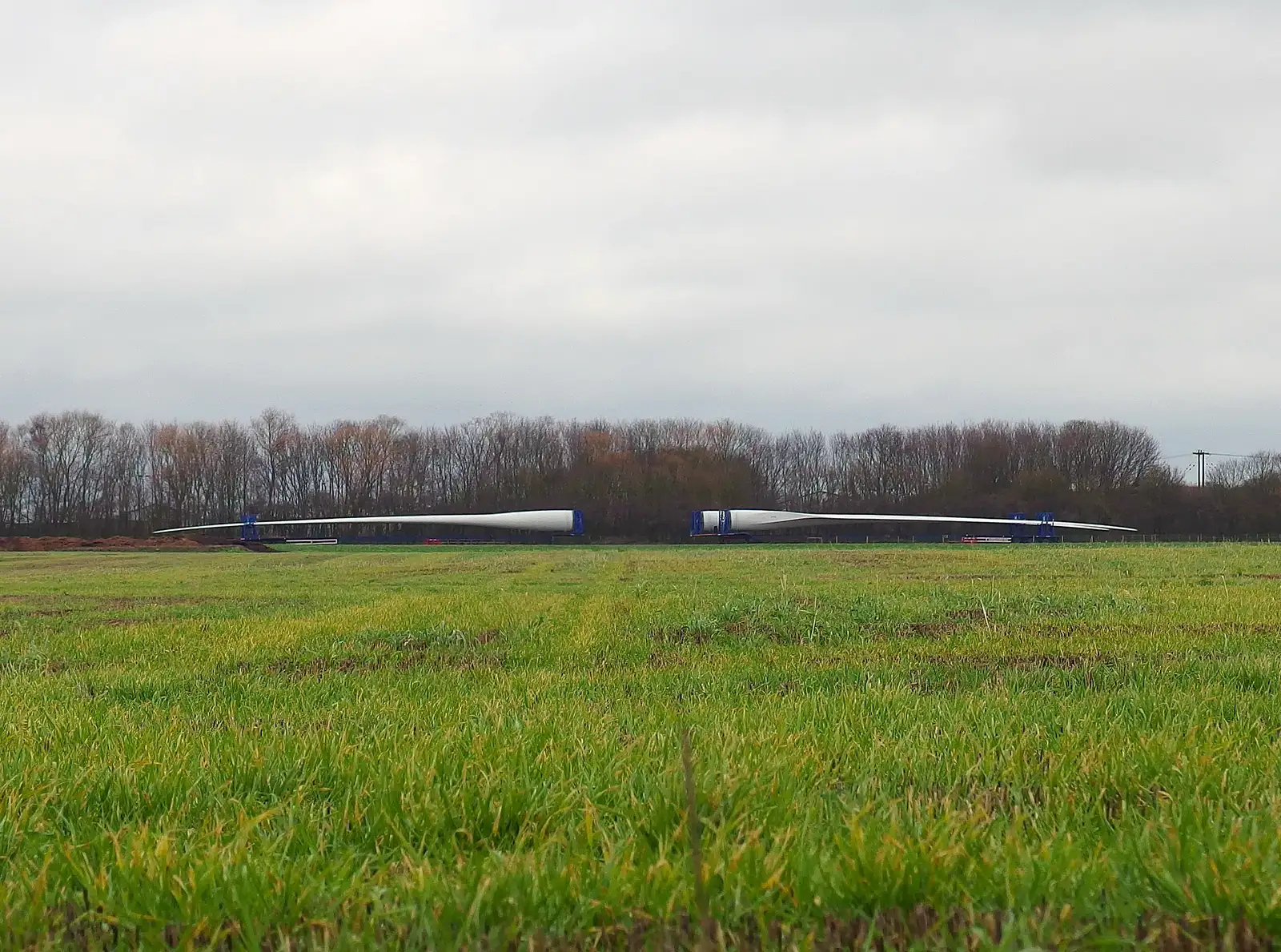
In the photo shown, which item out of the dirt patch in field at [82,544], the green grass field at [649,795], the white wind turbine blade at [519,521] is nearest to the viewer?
the green grass field at [649,795]

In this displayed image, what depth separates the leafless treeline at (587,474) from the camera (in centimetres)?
8844

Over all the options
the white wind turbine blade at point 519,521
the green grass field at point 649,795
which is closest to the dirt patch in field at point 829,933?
the green grass field at point 649,795

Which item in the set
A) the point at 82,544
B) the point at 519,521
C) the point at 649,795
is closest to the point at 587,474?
the point at 519,521

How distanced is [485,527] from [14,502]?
50401 millimetres

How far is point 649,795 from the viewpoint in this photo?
10.4 feet

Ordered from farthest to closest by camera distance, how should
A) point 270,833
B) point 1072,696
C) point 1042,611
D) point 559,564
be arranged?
point 559,564 < point 1042,611 < point 1072,696 < point 270,833

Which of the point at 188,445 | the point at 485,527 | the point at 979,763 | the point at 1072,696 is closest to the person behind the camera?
the point at 979,763

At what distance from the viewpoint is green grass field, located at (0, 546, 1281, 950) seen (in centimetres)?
A: 220

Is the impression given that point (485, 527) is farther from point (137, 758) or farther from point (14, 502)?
point (137, 758)

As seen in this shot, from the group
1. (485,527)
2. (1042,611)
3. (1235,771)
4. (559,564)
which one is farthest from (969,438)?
(1235,771)

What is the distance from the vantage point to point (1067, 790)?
322 cm

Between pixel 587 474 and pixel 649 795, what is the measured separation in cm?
8725

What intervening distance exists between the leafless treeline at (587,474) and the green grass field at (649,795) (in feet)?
257

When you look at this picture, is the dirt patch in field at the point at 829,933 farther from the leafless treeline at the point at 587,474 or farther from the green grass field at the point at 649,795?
the leafless treeline at the point at 587,474
